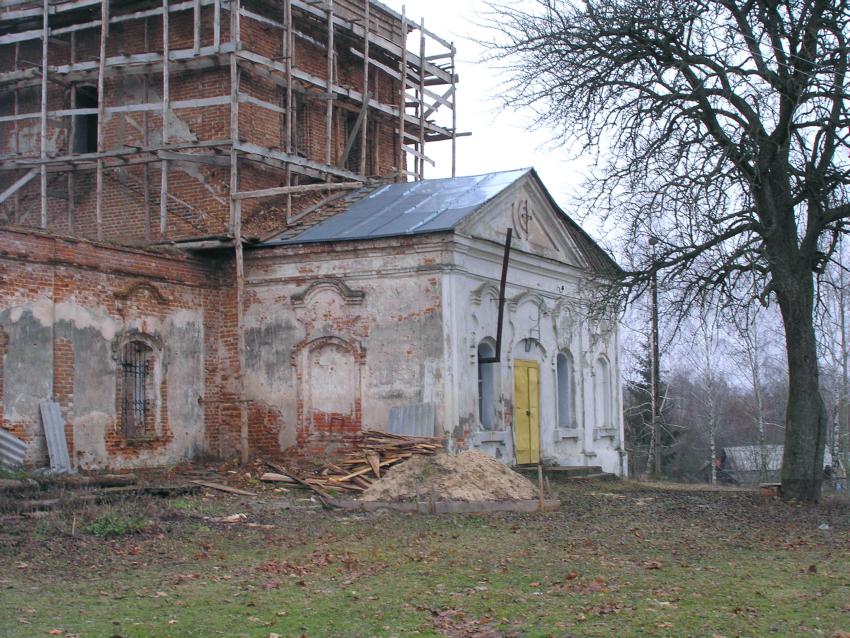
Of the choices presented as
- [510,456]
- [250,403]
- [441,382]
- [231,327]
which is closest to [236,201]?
[231,327]

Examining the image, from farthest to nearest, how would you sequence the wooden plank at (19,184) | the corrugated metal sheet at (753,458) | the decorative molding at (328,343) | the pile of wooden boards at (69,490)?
the corrugated metal sheet at (753,458) → the wooden plank at (19,184) → the decorative molding at (328,343) → the pile of wooden boards at (69,490)

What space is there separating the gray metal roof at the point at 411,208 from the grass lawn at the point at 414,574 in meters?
A: 6.37

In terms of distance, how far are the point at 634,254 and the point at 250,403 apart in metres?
7.86

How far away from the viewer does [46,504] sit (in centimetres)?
1284

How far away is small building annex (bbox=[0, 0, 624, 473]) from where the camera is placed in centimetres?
1792

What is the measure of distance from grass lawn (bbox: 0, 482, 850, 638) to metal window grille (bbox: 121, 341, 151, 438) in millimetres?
4350

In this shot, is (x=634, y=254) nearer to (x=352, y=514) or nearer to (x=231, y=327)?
(x=352, y=514)

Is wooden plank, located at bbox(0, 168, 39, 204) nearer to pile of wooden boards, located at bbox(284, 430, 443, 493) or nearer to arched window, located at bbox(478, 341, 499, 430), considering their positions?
pile of wooden boards, located at bbox(284, 430, 443, 493)

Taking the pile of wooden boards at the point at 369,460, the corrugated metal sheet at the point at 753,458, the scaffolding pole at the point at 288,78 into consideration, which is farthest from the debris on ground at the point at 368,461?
the corrugated metal sheet at the point at 753,458

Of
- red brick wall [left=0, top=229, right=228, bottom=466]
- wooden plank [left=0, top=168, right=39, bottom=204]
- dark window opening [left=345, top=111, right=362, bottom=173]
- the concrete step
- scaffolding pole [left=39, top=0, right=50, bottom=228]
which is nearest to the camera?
red brick wall [left=0, top=229, right=228, bottom=466]

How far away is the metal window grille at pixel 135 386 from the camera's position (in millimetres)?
18594

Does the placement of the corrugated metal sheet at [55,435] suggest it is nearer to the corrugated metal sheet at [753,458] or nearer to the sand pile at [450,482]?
the sand pile at [450,482]

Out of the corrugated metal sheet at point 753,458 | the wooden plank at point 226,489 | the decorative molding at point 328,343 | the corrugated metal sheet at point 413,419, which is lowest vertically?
the corrugated metal sheet at point 753,458

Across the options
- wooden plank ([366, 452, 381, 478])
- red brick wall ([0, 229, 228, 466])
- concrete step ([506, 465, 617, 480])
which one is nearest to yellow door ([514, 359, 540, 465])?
concrete step ([506, 465, 617, 480])
